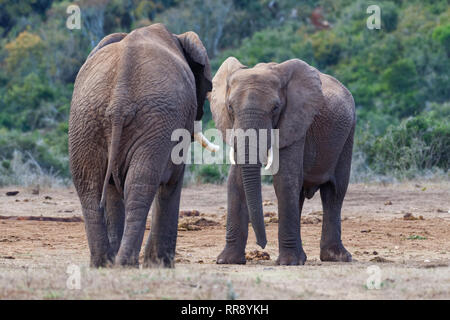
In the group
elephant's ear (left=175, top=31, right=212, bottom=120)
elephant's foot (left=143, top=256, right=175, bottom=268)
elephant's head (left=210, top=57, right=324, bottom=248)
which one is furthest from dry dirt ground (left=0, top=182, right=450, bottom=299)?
elephant's ear (left=175, top=31, right=212, bottom=120)

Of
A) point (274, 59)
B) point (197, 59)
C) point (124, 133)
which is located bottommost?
point (124, 133)

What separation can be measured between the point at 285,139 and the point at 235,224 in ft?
3.05

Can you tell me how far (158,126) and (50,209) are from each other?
23.8 ft

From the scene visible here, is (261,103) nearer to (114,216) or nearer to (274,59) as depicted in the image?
(114,216)

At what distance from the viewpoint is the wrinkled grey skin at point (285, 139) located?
826 cm

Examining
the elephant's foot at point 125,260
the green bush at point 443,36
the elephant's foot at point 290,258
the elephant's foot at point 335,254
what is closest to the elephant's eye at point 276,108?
the elephant's foot at point 290,258

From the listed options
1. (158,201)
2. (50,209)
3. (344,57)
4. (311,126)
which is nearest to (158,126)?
(158,201)

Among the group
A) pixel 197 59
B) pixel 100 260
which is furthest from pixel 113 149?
pixel 197 59

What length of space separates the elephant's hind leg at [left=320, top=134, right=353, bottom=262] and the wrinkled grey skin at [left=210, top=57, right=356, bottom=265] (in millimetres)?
10

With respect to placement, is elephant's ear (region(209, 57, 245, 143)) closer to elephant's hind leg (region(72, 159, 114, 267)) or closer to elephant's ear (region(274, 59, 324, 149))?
elephant's ear (region(274, 59, 324, 149))

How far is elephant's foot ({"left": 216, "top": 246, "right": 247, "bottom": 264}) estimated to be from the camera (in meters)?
8.67

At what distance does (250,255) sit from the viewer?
9.27 m

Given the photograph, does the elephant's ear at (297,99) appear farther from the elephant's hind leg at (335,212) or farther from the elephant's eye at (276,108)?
the elephant's hind leg at (335,212)
